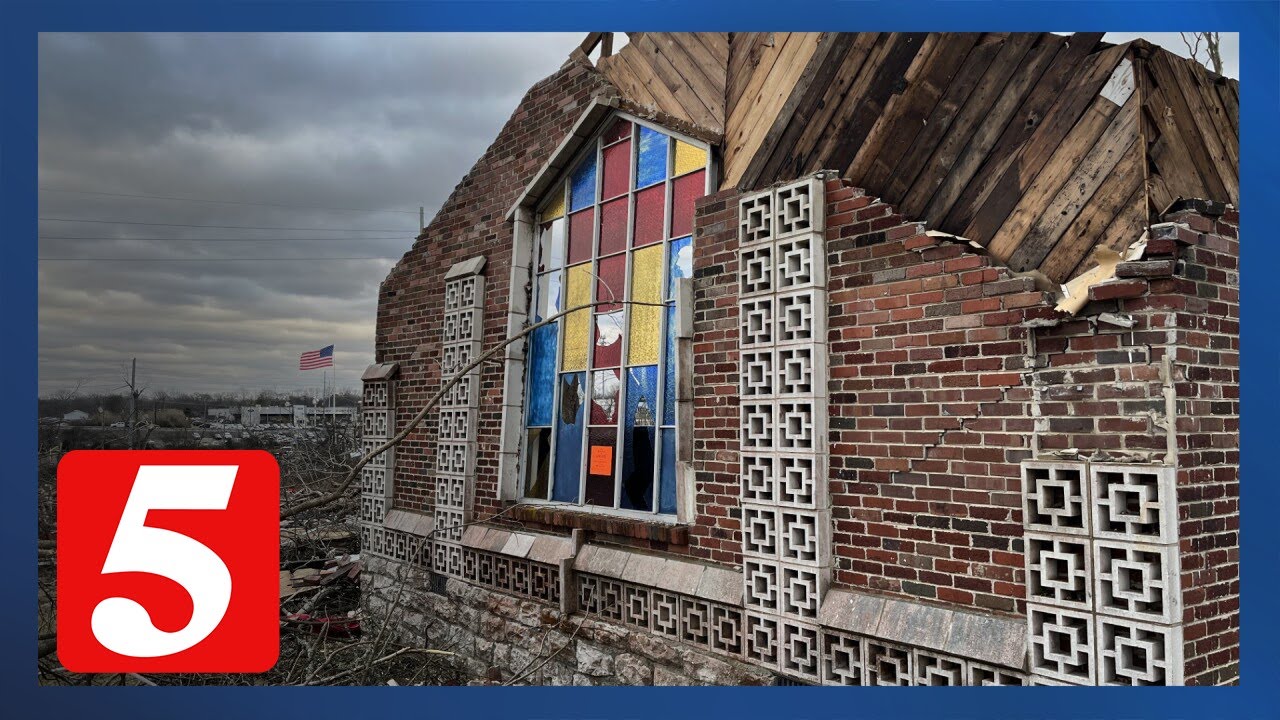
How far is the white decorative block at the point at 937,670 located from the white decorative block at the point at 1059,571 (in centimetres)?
53

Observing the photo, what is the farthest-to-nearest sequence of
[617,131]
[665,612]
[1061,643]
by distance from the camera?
[617,131] → [665,612] → [1061,643]

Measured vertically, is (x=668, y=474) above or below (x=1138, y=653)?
above

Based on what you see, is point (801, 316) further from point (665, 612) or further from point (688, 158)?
point (665, 612)

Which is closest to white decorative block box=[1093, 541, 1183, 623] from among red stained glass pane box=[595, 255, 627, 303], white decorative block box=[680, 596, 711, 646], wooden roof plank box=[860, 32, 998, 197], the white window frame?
wooden roof plank box=[860, 32, 998, 197]

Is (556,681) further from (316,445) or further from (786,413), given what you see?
(316,445)

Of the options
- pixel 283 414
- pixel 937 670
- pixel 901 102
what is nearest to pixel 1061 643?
pixel 937 670

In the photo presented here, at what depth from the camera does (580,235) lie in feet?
22.9

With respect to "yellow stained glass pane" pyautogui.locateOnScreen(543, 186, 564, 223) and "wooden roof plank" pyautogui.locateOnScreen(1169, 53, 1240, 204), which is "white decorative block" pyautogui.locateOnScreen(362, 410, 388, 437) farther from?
"wooden roof plank" pyautogui.locateOnScreen(1169, 53, 1240, 204)

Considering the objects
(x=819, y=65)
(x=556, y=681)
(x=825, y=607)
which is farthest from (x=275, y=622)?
(x=819, y=65)

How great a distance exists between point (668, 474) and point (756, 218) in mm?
1849

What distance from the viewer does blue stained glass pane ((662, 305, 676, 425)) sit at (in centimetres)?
582

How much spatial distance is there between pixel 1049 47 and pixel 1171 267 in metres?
1.26

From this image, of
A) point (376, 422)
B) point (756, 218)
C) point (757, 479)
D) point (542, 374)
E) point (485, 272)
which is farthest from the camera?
point (376, 422)

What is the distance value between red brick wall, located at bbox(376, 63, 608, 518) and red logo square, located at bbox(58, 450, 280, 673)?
105 inches
